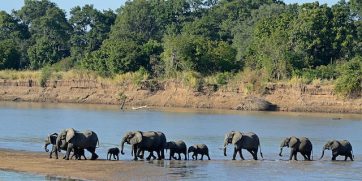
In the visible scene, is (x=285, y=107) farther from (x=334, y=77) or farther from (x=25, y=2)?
(x=25, y=2)

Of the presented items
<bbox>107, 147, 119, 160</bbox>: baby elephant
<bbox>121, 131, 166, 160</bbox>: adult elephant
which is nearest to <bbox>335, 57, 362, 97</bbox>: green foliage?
<bbox>121, 131, 166, 160</bbox>: adult elephant

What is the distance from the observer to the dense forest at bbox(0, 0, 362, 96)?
6994cm

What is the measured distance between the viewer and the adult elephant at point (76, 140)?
31109 mm

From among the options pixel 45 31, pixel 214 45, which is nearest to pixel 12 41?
pixel 45 31

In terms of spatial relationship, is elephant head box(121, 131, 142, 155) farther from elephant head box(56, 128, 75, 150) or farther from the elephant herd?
elephant head box(56, 128, 75, 150)

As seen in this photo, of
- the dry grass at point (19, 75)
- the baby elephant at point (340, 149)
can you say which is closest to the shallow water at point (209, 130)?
the baby elephant at point (340, 149)

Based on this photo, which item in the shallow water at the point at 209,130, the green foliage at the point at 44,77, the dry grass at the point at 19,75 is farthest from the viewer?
the dry grass at the point at 19,75

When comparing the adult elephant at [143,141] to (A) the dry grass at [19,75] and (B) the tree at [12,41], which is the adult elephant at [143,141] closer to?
(A) the dry grass at [19,75]

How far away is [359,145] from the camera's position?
39688 millimetres

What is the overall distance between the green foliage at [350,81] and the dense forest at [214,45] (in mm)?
68

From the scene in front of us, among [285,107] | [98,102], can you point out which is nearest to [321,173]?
[285,107]

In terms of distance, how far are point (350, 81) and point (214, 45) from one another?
15310mm

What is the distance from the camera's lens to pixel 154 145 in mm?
32125

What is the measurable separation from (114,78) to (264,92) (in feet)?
42.4
